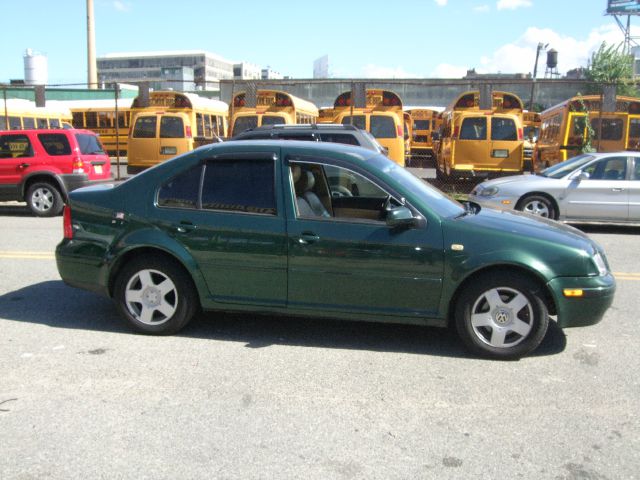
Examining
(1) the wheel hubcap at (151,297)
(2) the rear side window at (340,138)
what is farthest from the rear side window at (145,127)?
(1) the wheel hubcap at (151,297)

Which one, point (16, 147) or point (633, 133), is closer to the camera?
point (16, 147)

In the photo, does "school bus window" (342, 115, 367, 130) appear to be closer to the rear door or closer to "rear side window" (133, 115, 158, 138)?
"rear side window" (133, 115, 158, 138)

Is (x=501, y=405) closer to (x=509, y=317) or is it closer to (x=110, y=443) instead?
(x=509, y=317)

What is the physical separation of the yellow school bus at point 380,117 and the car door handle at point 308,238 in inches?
428

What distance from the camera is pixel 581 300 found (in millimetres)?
4500

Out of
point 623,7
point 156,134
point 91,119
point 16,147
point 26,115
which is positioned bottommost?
point 16,147

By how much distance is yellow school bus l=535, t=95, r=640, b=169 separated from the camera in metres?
17.1

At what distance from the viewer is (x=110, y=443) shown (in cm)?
337

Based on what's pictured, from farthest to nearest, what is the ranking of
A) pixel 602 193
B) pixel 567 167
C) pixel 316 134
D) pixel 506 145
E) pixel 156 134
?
pixel 156 134 → pixel 506 145 → pixel 567 167 → pixel 602 193 → pixel 316 134

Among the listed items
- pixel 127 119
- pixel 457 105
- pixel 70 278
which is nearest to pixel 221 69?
pixel 127 119

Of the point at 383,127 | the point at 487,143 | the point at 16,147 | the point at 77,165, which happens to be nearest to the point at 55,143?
the point at 77,165

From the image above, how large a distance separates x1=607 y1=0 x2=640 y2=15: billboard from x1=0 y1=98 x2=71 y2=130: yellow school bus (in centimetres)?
6541

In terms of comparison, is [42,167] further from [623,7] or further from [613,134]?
[623,7]

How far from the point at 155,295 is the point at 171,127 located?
14.2m
